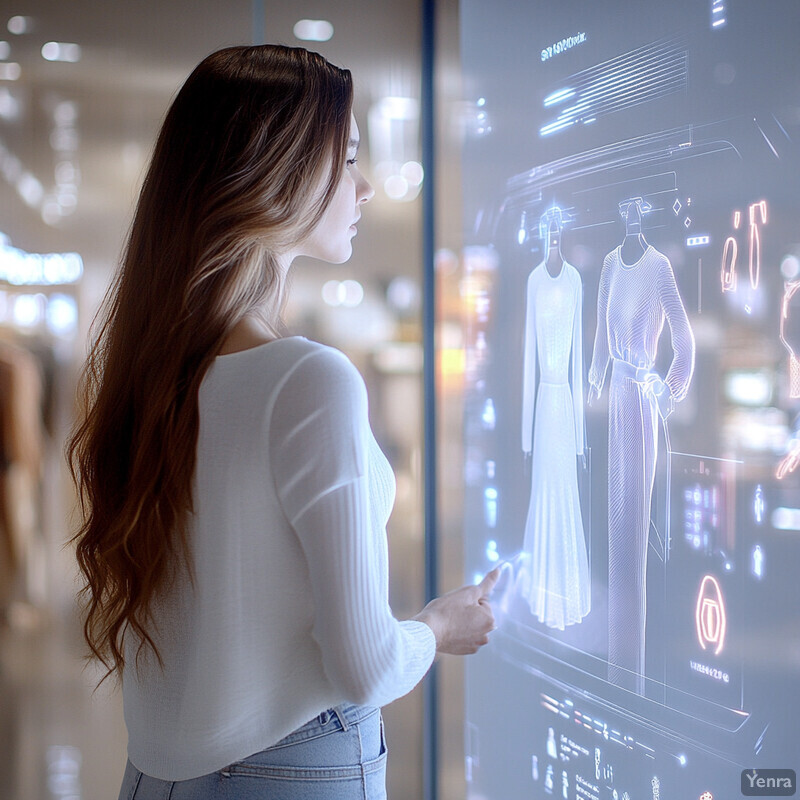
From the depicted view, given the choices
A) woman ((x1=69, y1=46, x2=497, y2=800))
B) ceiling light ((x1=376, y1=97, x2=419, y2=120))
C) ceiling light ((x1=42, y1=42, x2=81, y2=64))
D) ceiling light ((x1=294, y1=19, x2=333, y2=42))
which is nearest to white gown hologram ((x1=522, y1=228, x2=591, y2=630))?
woman ((x1=69, y1=46, x2=497, y2=800))

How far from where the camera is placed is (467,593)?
1005 mm

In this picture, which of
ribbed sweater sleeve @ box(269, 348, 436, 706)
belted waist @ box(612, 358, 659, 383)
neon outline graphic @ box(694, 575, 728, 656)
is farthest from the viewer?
belted waist @ box(612, 358, 659, 383)

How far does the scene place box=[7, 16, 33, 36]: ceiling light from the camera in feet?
6.07

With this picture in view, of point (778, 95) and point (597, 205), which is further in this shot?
point (597, 205)

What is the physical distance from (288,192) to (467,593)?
1.75 feet

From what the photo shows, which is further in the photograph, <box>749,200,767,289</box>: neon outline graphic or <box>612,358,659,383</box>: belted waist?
<box>612,358,659,383</box>: belted waist

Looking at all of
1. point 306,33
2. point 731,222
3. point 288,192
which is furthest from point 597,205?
point 306,33

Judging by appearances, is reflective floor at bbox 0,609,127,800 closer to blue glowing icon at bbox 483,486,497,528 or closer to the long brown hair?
blue glowing icon at bbox 483,486,497,528

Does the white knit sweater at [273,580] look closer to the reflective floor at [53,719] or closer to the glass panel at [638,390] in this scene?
the glass panel at [638,390]

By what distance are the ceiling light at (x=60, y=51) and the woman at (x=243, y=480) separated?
1.19 meters

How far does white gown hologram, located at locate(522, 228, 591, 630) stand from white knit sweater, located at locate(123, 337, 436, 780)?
57 centimetres

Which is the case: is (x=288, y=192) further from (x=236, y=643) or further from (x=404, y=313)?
(x=404, y=313)

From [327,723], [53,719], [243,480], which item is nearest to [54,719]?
[53,719]

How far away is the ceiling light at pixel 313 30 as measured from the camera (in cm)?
198
